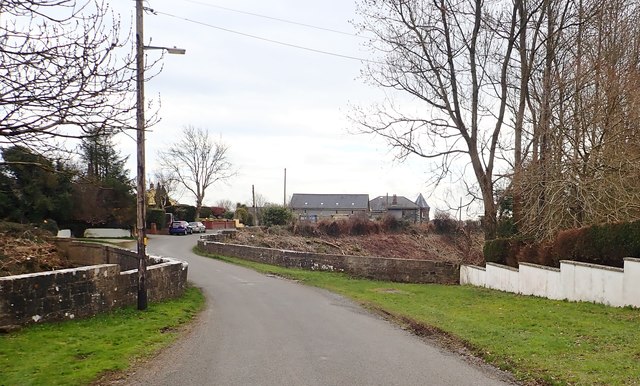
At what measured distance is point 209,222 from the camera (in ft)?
266

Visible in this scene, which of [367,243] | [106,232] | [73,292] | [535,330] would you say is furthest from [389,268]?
[106,232]

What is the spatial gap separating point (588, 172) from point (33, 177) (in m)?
28.3

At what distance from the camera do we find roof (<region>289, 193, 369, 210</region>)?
12438cm

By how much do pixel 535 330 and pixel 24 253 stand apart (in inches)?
683

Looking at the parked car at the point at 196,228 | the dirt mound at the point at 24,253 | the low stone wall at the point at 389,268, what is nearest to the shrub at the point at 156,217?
the parked car at the point at 196,228

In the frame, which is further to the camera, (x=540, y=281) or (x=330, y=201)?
(x=330, y=201)

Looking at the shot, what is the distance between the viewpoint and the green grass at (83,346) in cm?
754

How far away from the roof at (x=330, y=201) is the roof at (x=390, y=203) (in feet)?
12.6

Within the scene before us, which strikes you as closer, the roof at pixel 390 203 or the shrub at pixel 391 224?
the shrub at pixel 391 224

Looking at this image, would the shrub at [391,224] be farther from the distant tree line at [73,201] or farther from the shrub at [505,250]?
the shrub at [505,250]

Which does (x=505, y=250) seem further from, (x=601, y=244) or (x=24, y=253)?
(x=24, y=253)

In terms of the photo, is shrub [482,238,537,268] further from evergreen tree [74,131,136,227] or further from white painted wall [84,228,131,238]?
white painted wall [84,228,131,238]

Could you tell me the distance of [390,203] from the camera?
13200cm

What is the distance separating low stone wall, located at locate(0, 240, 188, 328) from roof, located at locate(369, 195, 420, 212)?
111 m
